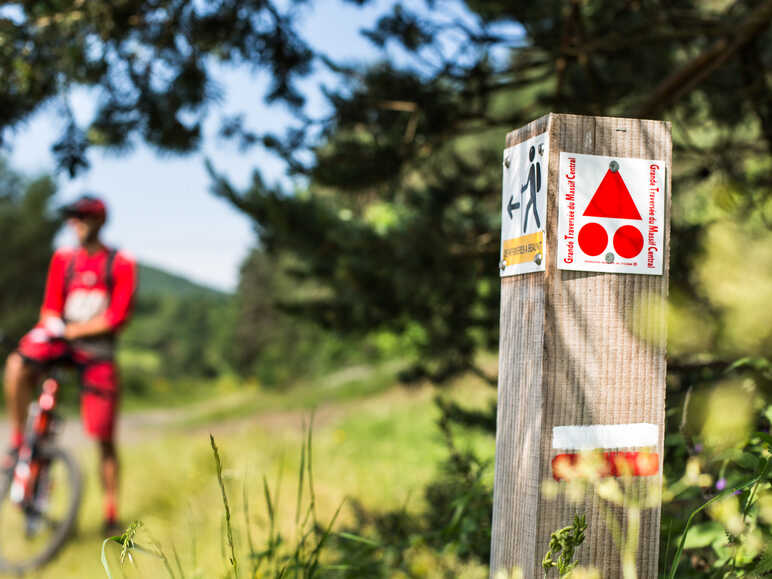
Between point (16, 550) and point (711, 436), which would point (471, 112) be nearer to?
point (711, 436)

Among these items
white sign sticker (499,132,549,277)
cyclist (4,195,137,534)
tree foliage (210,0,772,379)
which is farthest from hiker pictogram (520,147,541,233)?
cyclist (4,195,137,534)

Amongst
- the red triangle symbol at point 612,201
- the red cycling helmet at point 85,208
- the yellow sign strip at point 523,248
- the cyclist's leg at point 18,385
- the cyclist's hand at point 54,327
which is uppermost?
the red cycling helmet at point 85,208

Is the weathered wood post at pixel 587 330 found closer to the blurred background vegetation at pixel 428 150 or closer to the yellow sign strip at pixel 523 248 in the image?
the yellow sign strip at pixel 523 248

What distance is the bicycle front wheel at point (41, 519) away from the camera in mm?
3824

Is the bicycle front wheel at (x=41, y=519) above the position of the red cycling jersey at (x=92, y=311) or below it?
below

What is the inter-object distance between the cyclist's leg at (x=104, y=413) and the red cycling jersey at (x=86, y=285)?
312 millimetres

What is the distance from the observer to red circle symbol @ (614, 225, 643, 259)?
1356mm

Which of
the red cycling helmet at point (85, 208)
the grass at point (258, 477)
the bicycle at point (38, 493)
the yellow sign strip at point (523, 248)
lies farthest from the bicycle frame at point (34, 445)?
the yellow sign strip at point (523, 248)

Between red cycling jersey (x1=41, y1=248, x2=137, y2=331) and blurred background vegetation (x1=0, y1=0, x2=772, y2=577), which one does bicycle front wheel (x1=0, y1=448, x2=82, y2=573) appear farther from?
blurred background vegetation (x1=0, y1=0, x2=772, y2=577)

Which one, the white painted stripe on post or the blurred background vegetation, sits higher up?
the blurred background vegetation

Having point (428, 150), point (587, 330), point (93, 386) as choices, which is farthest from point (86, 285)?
point (587, 330)

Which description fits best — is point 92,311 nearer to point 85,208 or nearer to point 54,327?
point 54,327

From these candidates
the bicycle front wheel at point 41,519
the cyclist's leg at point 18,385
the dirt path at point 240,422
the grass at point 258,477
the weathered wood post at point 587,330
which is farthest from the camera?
the dirt path at point 240,422

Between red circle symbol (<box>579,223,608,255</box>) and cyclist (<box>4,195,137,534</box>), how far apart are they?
3254 millimetres
